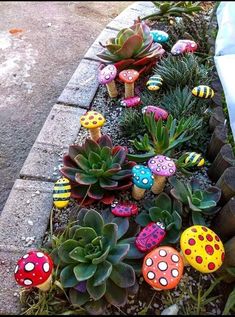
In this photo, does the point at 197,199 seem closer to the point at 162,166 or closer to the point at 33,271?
the point at 162,166

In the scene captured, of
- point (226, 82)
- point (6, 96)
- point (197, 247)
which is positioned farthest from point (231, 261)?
point (6, 96)

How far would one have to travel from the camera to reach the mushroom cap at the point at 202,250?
1479mm

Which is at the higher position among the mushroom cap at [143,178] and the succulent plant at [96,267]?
the mushroom cap at [143,178]

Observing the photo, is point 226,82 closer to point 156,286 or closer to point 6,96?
point 156,286

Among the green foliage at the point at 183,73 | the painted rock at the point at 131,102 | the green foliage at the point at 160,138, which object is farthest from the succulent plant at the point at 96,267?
the green foliage at the point at 183,73

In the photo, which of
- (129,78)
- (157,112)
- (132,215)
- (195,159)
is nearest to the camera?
(132,215)

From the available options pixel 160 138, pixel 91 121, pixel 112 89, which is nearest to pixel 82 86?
pixel 112 89

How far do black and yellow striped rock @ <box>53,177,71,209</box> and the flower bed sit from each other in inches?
1.3

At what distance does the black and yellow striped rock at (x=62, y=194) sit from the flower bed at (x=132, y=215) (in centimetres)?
3

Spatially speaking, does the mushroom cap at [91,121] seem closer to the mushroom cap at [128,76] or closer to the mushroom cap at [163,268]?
the mushroom cap at [128,76]

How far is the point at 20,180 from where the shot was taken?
80.9 inches

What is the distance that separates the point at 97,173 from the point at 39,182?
0.41 m

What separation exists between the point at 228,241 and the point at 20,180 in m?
1.10

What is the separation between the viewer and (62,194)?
73.2 inches
